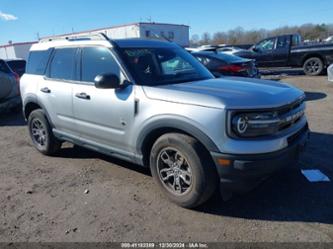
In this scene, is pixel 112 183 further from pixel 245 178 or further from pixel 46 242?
pixel 245 178

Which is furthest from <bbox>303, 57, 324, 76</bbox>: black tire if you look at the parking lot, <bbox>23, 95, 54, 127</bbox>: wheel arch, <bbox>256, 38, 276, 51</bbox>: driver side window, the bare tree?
the bare tree

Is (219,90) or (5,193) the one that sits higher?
(219,90)

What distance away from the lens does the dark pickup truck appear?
14.9 metres

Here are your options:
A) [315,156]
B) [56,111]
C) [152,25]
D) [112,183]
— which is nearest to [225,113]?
[112,183]

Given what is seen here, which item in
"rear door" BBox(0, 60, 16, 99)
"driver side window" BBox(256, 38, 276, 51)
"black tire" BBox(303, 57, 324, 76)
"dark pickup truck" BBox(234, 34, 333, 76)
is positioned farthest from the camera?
"driver side window" BBox(256, 38, 276, 51)

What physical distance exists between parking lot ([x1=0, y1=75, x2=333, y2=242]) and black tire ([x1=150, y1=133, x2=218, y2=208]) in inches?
7.0

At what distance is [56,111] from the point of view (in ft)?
18.2

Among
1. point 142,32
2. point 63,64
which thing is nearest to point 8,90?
point 63,64

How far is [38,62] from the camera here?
606cm

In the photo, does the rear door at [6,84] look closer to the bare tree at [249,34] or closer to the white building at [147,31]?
the white building at [147,31]

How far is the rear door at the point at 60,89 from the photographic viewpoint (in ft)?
17.1

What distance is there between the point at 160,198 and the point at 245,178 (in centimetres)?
122

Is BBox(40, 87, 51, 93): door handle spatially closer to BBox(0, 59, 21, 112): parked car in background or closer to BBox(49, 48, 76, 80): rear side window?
BBox(49, 48, 76, 80): rear side window

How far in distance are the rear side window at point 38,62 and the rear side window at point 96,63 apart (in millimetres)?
1154
